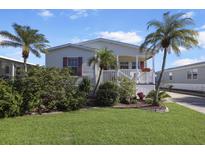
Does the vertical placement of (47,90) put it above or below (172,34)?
below

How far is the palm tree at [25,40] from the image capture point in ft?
63.7

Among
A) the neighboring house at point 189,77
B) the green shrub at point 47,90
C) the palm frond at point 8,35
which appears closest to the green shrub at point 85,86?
the green shrub at point 47,90

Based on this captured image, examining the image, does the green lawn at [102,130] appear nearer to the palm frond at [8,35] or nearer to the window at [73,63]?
the window at [73,63]

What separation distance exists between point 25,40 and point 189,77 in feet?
69.8

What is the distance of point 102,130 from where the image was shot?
8.40 metres

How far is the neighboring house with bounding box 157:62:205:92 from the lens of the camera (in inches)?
1129

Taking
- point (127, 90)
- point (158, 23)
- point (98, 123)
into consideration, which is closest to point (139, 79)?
point (127, 90)

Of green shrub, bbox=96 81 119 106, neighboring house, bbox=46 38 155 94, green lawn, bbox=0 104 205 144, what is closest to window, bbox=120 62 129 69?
neighboring house, bbox=46 38 155 94

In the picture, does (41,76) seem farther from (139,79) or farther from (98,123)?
(139,79)

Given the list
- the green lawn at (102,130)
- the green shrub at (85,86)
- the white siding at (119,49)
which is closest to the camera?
the green lawn at (102,130)

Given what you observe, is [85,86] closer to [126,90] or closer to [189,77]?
[126,90]

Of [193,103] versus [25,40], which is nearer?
[193,103]

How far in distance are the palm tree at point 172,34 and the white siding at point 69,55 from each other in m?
5.69

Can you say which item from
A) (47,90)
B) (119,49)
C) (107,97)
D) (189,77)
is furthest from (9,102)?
(189,77)
